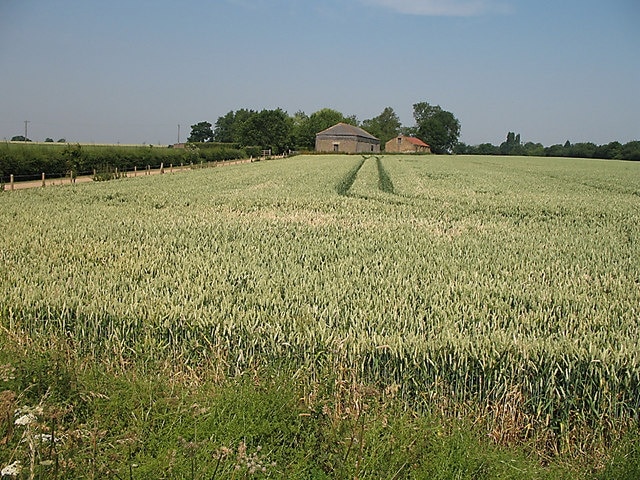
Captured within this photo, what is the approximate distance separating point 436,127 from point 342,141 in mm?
41312

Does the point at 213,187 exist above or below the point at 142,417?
above

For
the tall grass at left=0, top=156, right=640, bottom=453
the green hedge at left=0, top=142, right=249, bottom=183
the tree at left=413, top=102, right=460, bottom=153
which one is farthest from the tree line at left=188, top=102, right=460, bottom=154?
the tall grass at left=0, top=156, right=640, bottom=453

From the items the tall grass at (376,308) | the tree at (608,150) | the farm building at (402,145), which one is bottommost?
the tall grass at (376,308)

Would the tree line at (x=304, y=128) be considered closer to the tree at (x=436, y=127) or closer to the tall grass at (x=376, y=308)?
the tree at (x=436, y=127)

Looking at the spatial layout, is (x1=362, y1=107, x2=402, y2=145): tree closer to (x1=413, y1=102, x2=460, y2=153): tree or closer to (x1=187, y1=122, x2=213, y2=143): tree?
A: (x1=413, y1=102, x2=460, y2=153): tree

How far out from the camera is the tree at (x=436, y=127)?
5679 inches

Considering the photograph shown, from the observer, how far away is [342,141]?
11500 centimetres

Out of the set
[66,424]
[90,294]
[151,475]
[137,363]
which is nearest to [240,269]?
[90,294]

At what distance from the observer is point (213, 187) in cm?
2283

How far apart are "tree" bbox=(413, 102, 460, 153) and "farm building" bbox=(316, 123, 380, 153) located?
107 ft

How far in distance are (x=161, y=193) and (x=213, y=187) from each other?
11.8 feet

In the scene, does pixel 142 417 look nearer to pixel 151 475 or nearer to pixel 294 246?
pixel 151 475

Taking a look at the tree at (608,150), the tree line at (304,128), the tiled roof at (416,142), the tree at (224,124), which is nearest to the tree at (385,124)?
the tree line at (304,128)

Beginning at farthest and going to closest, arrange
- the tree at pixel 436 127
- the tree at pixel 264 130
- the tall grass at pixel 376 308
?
the tree at pixel 436 127 → the tree at pixel 264 130 → the tall grass at pixel 376 308
